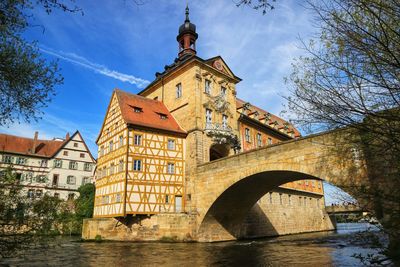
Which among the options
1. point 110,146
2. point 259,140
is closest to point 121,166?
point 110,146

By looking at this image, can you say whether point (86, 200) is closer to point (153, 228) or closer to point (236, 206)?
point (153, 228)

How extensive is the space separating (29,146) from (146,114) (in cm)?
2488

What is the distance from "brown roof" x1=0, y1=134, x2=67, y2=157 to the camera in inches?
1619

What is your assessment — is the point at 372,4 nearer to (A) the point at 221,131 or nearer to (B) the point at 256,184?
(B) the point at 256,184

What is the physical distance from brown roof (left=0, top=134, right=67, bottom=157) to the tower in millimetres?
22307

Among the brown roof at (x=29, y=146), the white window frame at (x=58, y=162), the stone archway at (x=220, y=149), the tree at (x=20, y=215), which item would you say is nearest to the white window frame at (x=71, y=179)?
the white window frame at (x=58, y=162)

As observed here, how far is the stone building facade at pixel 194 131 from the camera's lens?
22.9 meters

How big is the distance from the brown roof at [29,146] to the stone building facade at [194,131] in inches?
714

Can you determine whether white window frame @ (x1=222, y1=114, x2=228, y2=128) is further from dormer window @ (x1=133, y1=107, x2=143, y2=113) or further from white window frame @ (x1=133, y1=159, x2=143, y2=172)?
white window frame @ (x1=133, y1=159, x2=143, y2=172)

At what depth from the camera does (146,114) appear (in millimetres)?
25922

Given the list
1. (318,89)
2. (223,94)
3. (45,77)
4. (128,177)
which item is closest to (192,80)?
(223,94)

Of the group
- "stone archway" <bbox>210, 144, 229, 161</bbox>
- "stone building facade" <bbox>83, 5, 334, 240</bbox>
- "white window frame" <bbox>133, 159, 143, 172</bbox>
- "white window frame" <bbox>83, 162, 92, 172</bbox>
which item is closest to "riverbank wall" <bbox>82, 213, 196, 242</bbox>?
"stone building facade" <bbox>83, 5, 334, 240</bbox>

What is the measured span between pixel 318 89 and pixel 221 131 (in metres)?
20.1

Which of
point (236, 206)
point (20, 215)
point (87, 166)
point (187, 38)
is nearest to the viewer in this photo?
point (20, 215)
